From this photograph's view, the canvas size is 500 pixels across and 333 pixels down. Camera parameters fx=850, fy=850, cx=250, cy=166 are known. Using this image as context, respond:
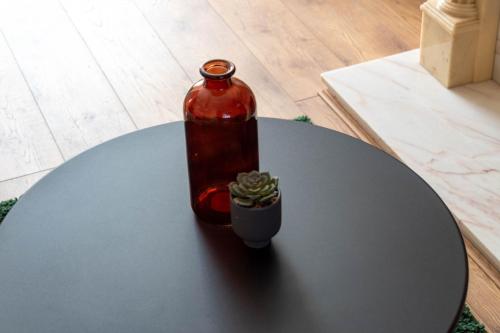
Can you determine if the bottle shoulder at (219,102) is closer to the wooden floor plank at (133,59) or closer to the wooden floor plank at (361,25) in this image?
the wooden floor plank at (133,59)

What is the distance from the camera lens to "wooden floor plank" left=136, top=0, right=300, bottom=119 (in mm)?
2631

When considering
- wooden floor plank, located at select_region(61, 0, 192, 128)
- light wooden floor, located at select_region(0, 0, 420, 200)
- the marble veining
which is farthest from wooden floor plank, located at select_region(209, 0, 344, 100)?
the marble veining

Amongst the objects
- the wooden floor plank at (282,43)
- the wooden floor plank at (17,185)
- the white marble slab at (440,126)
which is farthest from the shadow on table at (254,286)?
the wooden floor plank at (282,43)

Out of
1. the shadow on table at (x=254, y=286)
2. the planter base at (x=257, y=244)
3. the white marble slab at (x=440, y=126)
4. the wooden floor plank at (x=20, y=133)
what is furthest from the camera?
the wooden floor plank at (x=20, y=133)

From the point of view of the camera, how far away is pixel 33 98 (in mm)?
2725

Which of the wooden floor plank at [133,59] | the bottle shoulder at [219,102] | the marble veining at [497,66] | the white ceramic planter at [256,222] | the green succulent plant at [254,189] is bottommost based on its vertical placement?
the wooden floor plank at [133,59]

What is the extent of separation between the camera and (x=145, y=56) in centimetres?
289

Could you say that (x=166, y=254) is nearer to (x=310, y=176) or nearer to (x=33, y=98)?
(x=310, y=176)

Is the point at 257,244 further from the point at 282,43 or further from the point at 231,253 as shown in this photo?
the point at 282,43

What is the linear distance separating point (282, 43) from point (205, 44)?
264mm

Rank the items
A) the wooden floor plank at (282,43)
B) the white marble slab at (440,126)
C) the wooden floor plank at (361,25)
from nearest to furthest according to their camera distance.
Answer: the white marble slab at (440,126), the wooden floor plank at (282,43), the wooden floor plank at (361,25)

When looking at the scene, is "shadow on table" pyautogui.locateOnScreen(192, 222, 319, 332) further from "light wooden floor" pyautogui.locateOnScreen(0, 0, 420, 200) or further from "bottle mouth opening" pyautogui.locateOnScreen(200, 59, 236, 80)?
"light wooden floor" pyautogui.locateOnScreen(0, 0, 420, 200)

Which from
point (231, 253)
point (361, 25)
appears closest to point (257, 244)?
point (231, 253)

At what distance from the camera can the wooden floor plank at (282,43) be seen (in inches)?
107
